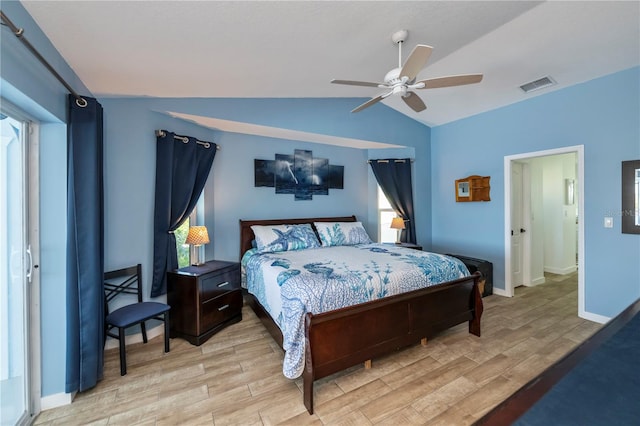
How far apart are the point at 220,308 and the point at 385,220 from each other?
3136 mm

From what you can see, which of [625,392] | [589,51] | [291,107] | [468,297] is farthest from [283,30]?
[589,51]

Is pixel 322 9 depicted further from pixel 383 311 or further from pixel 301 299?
pixel 383 311

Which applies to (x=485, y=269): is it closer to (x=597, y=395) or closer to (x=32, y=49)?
(x=597, y=395)

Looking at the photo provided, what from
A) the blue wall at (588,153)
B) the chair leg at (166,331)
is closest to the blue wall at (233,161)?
the chair leg at (166,331)

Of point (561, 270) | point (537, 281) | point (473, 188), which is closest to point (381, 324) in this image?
point (473, 188)

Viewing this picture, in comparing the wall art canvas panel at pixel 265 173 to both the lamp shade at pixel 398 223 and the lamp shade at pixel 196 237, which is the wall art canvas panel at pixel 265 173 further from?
the lamp shade at pixel 398 223

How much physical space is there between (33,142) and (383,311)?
2.74 metres

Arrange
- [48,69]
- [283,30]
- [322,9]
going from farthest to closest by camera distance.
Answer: [283,30]
[322,9]
[48,69]

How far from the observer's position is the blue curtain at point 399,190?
460 centimetres

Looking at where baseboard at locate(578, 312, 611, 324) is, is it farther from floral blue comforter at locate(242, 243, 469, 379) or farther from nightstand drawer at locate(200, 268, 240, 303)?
nightstand drawer at locate(200, 268, 240, 303)

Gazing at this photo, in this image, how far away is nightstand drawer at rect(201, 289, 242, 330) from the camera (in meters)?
2.68

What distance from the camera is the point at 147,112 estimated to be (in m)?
2.81

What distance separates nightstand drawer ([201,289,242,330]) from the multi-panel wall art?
5.33ft

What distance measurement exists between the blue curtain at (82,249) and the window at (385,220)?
3.95 meters
